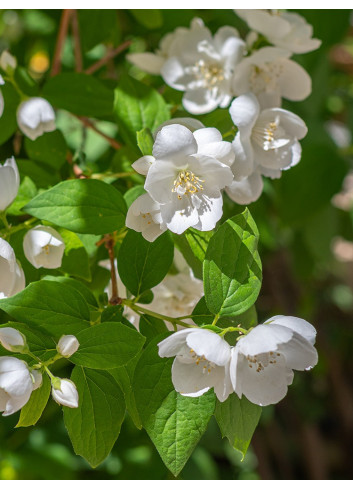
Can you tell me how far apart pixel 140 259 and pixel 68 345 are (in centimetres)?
14

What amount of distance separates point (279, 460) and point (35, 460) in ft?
4.39

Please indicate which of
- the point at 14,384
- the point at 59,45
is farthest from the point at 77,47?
the point at 14,384

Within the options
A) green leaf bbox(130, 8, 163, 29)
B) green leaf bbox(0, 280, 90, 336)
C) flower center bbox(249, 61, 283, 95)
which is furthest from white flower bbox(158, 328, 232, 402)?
green leaf bbox(130, 8, 163, 29)

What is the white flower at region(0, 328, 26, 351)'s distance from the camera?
0.57 m

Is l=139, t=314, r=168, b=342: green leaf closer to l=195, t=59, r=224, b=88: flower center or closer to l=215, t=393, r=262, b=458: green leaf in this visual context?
l=215, t=393, r=262, b=458: green leaf

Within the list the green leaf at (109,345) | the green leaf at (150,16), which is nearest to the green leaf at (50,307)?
the green leaf at (109,345)

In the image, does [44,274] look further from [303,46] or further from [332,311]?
[332,311]

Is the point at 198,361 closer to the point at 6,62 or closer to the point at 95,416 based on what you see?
the point at 95,416

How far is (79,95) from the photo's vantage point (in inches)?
35.2

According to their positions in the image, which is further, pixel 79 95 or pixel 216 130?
pixel 79 95

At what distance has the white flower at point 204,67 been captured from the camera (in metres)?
0.90

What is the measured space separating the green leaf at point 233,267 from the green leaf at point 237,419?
94 mm

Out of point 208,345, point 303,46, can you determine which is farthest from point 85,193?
point 303,46

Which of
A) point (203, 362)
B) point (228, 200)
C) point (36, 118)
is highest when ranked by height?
point (36, 118)
